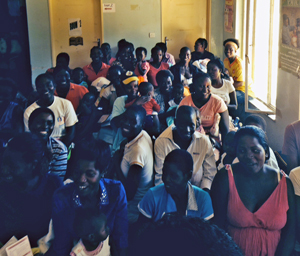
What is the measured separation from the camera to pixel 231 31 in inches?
290

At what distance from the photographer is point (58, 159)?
304cm

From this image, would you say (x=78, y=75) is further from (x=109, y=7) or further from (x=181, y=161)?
(x=181, y=161)

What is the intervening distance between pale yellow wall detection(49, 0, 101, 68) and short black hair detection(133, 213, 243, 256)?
24.1ft

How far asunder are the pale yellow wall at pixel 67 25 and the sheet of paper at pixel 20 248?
19.9 feet

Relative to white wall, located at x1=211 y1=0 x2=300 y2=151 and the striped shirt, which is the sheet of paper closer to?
the striped shirt

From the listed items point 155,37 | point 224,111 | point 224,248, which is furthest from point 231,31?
point 224,248

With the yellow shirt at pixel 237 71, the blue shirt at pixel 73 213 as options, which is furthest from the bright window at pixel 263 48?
the blue shirt at pixel 73 213

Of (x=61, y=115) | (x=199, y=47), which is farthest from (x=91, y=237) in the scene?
(x=199, y=47)

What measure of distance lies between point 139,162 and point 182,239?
6.56 feet

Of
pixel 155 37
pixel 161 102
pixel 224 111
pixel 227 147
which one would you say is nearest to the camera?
pixel 227 147

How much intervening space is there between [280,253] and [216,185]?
48cm

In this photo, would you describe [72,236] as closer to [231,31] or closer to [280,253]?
[280,253]

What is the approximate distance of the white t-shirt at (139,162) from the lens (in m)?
2.90

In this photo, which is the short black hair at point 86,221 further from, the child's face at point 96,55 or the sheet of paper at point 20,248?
the child's face at point 96,55
